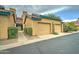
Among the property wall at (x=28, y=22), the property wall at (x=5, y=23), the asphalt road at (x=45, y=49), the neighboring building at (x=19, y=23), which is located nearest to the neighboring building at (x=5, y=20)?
the property wall at (x=5, y=23)

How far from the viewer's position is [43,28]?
9172mm

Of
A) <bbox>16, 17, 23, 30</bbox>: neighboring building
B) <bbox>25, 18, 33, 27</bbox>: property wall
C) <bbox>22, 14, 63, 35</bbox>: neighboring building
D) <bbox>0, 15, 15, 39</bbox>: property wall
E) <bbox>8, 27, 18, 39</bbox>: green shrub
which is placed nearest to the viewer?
<bbox>16, 17, 23, 30</bbox>: neighboring building

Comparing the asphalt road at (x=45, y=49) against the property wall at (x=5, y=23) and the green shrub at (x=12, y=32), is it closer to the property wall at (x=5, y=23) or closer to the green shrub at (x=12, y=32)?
the green shrub at (x=12, y=32)

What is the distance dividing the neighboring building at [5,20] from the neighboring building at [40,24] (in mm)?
573

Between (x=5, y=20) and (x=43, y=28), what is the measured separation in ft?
5.87

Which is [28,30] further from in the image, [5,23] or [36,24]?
[5,23]

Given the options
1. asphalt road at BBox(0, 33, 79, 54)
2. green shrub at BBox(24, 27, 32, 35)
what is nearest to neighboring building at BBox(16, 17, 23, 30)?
green shrub at BBox(24, 27, 32, 35)

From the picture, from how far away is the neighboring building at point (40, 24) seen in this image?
332 inches

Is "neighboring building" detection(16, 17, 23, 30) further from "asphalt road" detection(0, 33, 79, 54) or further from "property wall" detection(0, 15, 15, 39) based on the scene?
"asphalt road" detection(0, 33, 79, 54)

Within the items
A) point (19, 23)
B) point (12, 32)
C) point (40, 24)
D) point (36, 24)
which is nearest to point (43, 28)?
point (40, 24)

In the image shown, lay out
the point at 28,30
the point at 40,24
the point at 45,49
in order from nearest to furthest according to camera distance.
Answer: the point at 45,49, the point at 28,30, the point at 40,24

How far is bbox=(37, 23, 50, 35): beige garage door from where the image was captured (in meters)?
8.86
